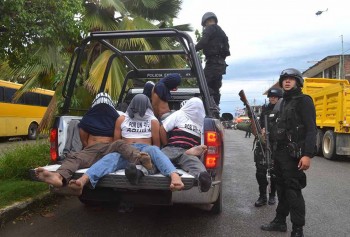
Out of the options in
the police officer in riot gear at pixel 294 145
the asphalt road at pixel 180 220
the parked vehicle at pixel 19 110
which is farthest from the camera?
the parked vehicle at pixel 19 110

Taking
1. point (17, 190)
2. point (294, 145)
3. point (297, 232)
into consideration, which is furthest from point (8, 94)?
point (297, 232)

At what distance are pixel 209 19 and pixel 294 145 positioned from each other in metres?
2.91

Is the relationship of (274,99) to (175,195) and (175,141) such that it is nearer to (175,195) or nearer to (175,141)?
(175,141)

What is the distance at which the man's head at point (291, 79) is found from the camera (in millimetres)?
4180

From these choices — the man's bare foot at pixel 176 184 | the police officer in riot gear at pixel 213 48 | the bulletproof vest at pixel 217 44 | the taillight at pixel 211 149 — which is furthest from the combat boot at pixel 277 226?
A: the bulletproof vest at pixel 217 44

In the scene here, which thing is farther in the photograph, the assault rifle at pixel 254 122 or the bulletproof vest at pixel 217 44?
the bulletproof vest at pixel 217 44

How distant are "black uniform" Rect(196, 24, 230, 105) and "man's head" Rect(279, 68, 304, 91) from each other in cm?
193

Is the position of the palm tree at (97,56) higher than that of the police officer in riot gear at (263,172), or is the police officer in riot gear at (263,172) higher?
the palm tree at (97,56)

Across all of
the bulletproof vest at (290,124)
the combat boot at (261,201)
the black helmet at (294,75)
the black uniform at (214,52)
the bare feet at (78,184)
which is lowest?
the combat boot at (261,201)

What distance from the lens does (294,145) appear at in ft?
13.3

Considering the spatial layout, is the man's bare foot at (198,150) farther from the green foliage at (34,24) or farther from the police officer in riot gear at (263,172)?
the green foliage at (34,24)

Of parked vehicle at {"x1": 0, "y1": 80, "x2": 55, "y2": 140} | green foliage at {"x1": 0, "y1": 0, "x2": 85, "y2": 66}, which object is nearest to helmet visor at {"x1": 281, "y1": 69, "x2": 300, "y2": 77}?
green foliage at {"x1": 0, "y1": 0, "x2": 85, "y2": 66}

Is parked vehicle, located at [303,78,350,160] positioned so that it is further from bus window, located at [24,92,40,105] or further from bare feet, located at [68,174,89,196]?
bus window, located at [24,92,40,105]

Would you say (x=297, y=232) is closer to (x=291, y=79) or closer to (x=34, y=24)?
(x=291, y=79)
